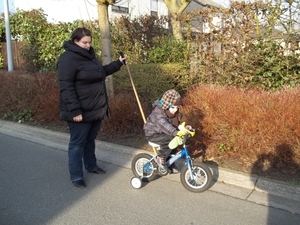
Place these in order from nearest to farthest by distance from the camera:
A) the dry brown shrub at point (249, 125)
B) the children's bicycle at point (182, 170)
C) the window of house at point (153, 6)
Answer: the children's bicycle at point (182, 170) < the dry brown shrub at point (249, 125) < the window of house at point (153, 6)

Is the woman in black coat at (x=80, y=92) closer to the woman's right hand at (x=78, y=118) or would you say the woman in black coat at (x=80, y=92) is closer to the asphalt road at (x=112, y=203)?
the woman's right hand at (x=78, y=118)

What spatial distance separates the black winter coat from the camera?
358 centimetres

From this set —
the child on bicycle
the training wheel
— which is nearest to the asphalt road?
the training wheel

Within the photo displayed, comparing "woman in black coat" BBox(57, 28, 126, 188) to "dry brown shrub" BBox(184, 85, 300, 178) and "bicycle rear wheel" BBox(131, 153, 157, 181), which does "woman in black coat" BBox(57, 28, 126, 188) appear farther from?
"dry brown shrub" BBox(184, 85, 300, 178)

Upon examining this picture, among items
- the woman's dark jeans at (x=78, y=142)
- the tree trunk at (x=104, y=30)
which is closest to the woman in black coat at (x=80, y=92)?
the woman's dark jeans at (x=78, y=142)

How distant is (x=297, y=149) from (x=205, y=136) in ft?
4.07

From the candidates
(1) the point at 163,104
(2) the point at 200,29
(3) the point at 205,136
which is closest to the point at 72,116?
(1) the point at 163,104

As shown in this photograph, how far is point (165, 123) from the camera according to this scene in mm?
3492

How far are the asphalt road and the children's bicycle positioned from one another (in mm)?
103

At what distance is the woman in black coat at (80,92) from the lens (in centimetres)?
359

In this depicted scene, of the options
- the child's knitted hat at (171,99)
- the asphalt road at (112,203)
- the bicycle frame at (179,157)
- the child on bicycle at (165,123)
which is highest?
the child's knitted hat at (171,99)

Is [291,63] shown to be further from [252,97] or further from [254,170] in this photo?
[254,170]

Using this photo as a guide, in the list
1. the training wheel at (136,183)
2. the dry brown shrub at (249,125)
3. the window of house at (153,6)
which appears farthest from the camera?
the window of house at (153,6)

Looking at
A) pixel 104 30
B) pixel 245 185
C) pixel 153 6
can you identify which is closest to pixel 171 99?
pixel 245 185
